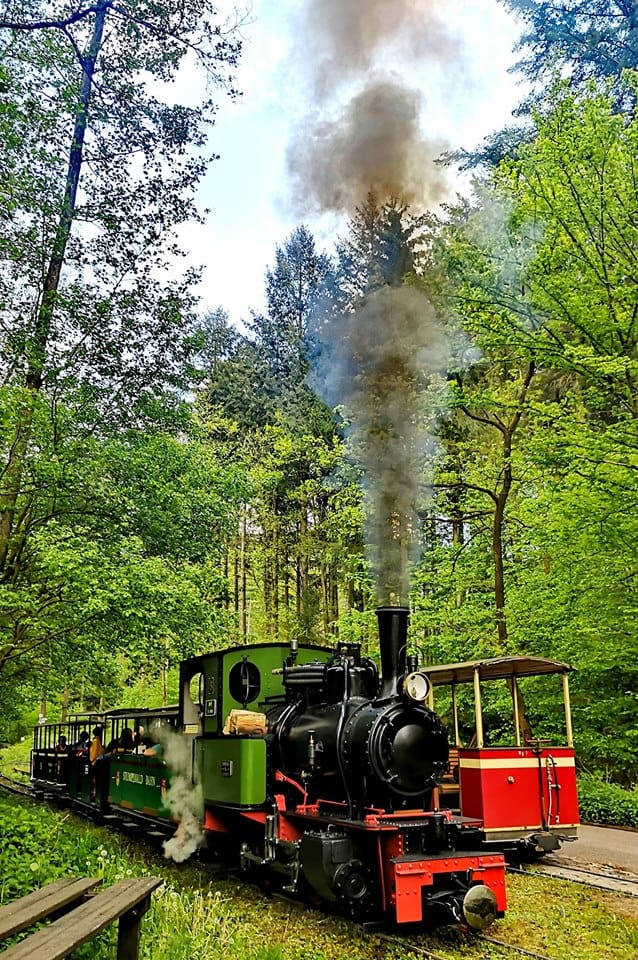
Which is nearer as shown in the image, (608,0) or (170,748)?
(170,748)

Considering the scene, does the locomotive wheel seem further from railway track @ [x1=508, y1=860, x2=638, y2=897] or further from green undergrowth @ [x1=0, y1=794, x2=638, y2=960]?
railway track @ [x1=508, y1=860, x2=638, y2=897]

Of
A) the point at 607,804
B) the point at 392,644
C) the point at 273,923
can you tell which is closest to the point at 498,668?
the point at 392,644

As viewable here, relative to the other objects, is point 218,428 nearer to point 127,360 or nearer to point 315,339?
point 315,339

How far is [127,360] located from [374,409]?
12.4ft

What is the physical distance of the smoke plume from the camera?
31.3ft

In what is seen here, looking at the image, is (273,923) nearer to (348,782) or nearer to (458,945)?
(348,782)

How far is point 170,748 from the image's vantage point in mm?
10820

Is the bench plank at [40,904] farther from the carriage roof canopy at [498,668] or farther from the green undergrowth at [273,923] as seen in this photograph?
the carriage roof canopy at [498,668]

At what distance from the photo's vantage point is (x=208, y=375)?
12.3 m

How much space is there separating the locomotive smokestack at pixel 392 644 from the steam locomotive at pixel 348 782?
0.01m

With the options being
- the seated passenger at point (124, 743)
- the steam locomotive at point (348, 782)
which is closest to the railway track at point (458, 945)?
the steam locomotive at point (348, 782)

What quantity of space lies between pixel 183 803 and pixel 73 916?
6302 millimetres

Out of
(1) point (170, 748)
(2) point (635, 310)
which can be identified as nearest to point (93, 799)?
(1) point (170, 748)

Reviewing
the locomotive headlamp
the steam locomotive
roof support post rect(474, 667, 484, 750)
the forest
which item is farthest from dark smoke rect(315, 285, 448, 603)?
the locomotive headlamp
